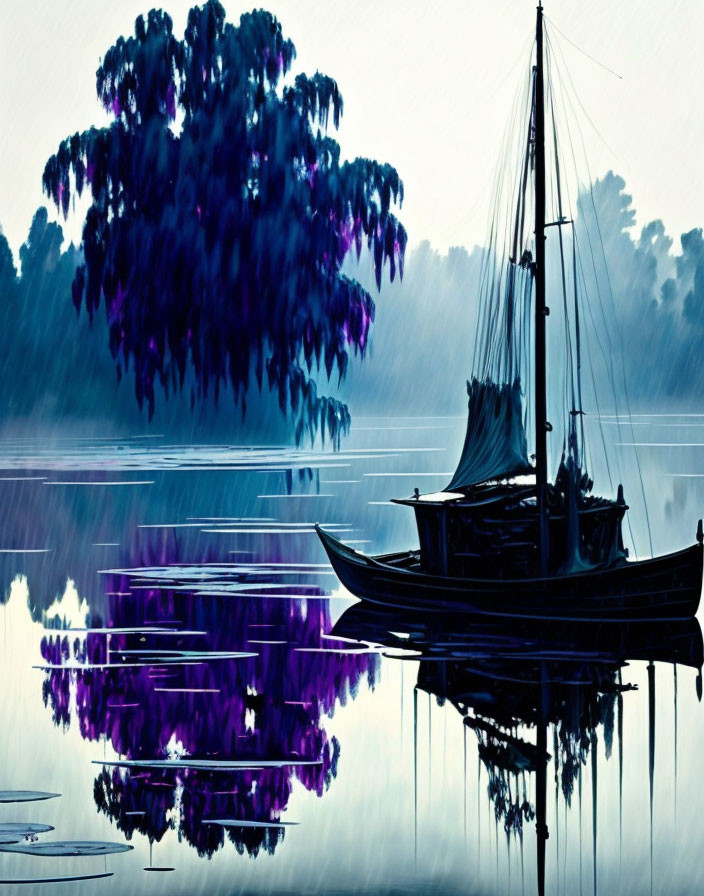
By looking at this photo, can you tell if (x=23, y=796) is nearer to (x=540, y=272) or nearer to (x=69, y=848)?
(x=69, y=848)

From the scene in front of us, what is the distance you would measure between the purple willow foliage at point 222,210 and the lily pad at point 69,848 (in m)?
20.3

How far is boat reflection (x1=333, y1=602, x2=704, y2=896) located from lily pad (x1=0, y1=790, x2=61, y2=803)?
9.00ft

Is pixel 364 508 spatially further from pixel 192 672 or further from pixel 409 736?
pixel 409 736

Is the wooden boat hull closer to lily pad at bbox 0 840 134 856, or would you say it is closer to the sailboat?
the sailboat

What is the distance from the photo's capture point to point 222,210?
3094cm

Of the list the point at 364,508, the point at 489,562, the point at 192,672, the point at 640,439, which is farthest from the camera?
the point at 640,439

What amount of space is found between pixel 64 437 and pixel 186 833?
77.6 meters

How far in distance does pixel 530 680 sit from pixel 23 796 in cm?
519

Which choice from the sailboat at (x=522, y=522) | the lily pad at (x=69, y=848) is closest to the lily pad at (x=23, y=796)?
the lily pad at (x=69, y=848)

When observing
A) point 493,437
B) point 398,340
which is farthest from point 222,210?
point 398,340

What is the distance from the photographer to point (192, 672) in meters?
15.0

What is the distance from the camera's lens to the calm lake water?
372 inches

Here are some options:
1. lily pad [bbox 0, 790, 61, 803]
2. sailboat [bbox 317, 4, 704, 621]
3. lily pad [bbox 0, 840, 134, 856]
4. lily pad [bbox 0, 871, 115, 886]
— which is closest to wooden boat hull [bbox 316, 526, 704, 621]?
sailboat [bbox 317, 4, 704, 621]

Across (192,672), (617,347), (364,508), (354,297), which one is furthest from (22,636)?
(617,347)
